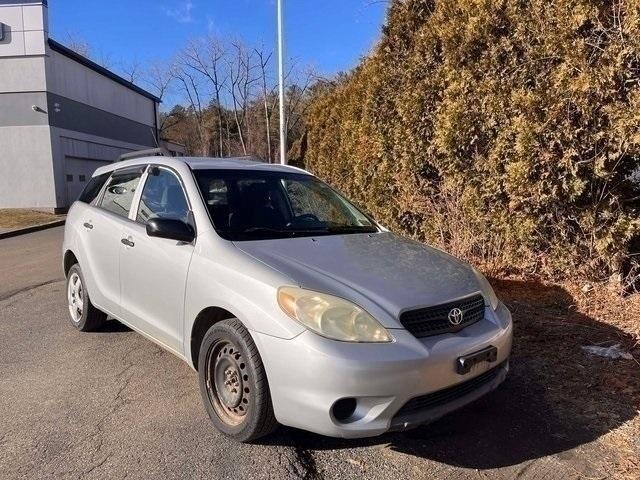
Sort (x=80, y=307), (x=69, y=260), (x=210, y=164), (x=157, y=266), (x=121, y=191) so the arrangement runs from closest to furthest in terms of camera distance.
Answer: (x=157, y=266), (x=210, y=164), (x=121, y=191), (x=80, y=307), (x=69, y=260)

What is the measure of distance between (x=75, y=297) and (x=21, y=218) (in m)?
14.8

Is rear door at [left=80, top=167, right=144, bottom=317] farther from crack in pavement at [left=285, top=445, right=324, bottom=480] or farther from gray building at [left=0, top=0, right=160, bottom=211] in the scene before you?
gray building at [left=0, top=0, right=160, bottom=211]

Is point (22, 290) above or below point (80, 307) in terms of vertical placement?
below

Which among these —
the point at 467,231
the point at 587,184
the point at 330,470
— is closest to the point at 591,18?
the point at 587,184

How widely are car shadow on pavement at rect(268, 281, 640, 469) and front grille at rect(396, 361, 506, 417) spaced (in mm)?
361

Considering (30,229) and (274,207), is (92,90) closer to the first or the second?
(30,229)

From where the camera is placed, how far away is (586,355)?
4289 millimetres

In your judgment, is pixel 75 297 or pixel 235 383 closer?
pixel 235 383

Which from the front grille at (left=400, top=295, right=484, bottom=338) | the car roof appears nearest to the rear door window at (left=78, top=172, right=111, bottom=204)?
the car roof

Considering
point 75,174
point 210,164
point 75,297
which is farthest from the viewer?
point 75,174

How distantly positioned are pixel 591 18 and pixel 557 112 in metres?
0.82

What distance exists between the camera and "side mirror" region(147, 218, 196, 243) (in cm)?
343

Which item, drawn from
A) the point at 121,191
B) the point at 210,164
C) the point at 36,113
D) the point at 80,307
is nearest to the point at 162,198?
the point at 210,164

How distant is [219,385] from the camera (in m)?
3.26
